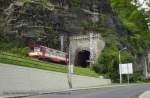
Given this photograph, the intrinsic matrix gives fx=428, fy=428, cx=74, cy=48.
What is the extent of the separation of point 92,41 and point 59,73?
30154 millimetres

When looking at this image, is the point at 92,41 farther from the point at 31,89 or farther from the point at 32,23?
the point at 31,89

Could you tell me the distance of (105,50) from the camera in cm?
8281

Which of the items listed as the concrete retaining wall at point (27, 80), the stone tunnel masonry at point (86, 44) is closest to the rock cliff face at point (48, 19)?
the stone tunnel masonry at point (86, 44)

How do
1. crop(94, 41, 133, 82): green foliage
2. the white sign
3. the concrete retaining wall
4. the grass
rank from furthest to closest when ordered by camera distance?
the white sign < crop(94, 41, 133, 82): green foliage < the grass < the concrete retaining wall

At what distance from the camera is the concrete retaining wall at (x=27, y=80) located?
36781 mm

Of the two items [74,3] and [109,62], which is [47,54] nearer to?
[109,62]

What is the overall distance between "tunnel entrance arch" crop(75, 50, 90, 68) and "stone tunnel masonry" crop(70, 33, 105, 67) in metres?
1.27

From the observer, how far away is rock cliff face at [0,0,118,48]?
67.2 metres

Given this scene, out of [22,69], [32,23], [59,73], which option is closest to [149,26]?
[22,69]

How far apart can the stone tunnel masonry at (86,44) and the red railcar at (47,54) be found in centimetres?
1317

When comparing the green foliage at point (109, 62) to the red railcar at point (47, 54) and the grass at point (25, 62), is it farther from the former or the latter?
the grass at point (25, 62)

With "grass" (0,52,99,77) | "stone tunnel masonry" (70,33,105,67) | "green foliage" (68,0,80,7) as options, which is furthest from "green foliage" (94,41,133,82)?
"grass" (0,52,99,77)

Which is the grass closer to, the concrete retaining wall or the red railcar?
the concrete retaining wall

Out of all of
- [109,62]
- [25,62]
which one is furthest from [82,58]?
[25,62]
